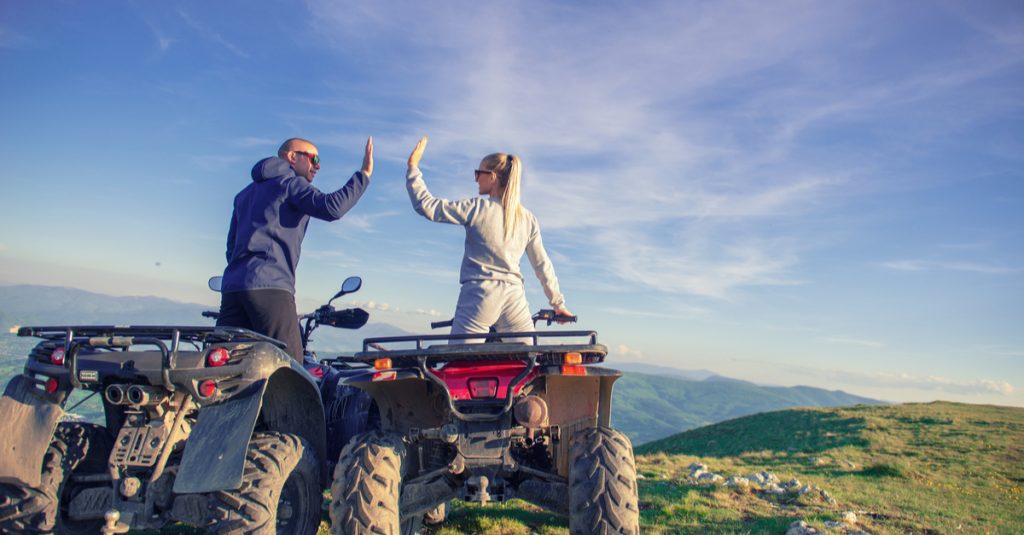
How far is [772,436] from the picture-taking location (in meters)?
28.6

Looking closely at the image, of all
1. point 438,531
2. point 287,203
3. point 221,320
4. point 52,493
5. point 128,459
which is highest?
point 287,203

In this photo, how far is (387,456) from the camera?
4.46 meters

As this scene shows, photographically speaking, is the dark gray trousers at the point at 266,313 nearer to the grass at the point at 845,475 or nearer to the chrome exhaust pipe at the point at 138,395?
the chrome exhaust pipe at the point at 138,395

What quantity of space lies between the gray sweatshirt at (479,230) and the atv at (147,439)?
1.77 metres

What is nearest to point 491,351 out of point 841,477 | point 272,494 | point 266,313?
point 272,494

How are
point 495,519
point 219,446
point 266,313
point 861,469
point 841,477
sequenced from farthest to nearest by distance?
point 861,469
point 841,477
point 495,519
point 266,313
point 219,446

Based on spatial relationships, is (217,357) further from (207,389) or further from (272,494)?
(272,494)


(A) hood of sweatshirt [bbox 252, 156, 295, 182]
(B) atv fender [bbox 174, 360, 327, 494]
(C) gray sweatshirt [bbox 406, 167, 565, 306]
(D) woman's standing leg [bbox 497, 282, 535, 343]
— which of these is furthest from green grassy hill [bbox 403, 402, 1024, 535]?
(A) hood of sweatshirt [bbox 252, 156, 295, 182]

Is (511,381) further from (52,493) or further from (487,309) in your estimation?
(52,493)

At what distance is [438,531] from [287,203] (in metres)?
3.49

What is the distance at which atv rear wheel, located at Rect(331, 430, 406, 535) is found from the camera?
427 cm

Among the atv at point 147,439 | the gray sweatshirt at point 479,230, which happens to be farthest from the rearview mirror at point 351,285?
the atv at point 147,439

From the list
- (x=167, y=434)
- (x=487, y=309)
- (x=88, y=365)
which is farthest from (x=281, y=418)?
(x=487, y=309)

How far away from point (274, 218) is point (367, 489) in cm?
258
